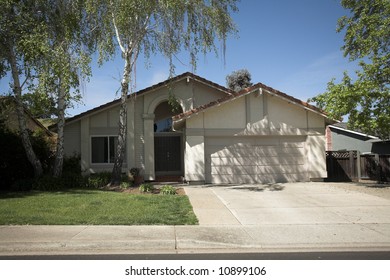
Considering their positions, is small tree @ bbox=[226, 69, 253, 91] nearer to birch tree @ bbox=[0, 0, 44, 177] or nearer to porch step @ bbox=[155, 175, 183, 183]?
porch step @ bbox=[155, 175, 183, 183]

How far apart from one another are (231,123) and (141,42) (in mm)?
5527

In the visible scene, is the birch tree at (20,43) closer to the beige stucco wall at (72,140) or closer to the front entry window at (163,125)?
the beige stucco wall at (72,140)

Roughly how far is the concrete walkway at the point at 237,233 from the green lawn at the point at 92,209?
1.50 ft

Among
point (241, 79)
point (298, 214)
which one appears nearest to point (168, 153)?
point (298, 214)

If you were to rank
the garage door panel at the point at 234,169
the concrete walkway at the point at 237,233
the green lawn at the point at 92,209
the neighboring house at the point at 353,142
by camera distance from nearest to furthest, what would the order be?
1. the concrete walkway at the point at 237,233
2. the green lawn at the point at 92,209
3. the garage door panel at the point at 234,169
4. the neighboring house at the point at 353,142

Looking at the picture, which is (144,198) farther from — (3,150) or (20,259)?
(3,150)

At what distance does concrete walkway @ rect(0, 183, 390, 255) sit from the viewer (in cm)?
636

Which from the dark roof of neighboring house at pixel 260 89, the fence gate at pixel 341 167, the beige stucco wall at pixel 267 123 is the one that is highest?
the dark roof of neighboring house at pixel 260 89

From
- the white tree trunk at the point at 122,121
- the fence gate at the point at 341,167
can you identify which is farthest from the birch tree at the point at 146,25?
the fence gate at the point at 341,167

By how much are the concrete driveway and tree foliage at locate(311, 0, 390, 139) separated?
3.08 metres

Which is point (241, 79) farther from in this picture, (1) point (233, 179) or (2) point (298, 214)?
(2) point (298, 214)

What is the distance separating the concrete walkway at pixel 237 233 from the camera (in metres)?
6.36

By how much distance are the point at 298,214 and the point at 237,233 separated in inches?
107

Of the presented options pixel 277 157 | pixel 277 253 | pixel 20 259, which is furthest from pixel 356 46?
pixel 20 259
